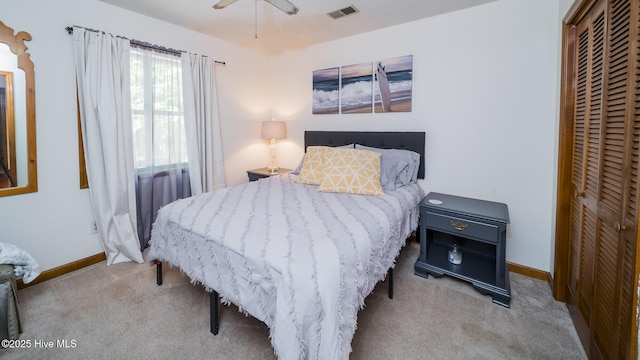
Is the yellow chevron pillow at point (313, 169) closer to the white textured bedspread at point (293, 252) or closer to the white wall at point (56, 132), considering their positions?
the white textured bedspread at point (293, 252)

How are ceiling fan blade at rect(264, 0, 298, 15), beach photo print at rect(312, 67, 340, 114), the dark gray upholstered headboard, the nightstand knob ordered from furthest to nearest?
beach photo print at rect(312, 67, 340, 114) < the dark gray upholstered headboard < the nightstand knob < ceiling fan blade at rect(264, 0, 298, 15)

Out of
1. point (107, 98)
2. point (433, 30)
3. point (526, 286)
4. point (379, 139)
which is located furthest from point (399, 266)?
point (107, 98)

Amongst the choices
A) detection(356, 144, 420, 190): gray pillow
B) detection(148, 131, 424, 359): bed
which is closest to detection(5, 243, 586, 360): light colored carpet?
detection(148, 131, 424, 359): bed

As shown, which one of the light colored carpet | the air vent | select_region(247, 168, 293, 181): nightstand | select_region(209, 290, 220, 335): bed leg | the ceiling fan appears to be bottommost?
the light colored carpet

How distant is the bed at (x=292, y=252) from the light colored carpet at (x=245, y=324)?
0.70 ft

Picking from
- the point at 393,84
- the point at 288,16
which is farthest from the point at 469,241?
the point at 288,16

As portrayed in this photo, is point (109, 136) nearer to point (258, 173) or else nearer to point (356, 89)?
point (258, 173)

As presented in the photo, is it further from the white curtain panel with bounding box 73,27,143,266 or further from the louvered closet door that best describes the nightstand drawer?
the white curtain panel with bounding box 73,27,143,266

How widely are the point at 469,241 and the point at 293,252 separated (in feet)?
6.73

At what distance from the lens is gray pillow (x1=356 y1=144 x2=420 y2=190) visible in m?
2.67

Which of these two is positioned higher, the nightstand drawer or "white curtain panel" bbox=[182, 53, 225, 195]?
"white curtain panel" bbox=[182, 53, 225, 195]

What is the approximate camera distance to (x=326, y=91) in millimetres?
3496

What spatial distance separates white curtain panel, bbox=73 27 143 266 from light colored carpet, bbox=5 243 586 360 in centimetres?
45

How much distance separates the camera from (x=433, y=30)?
107 inches
